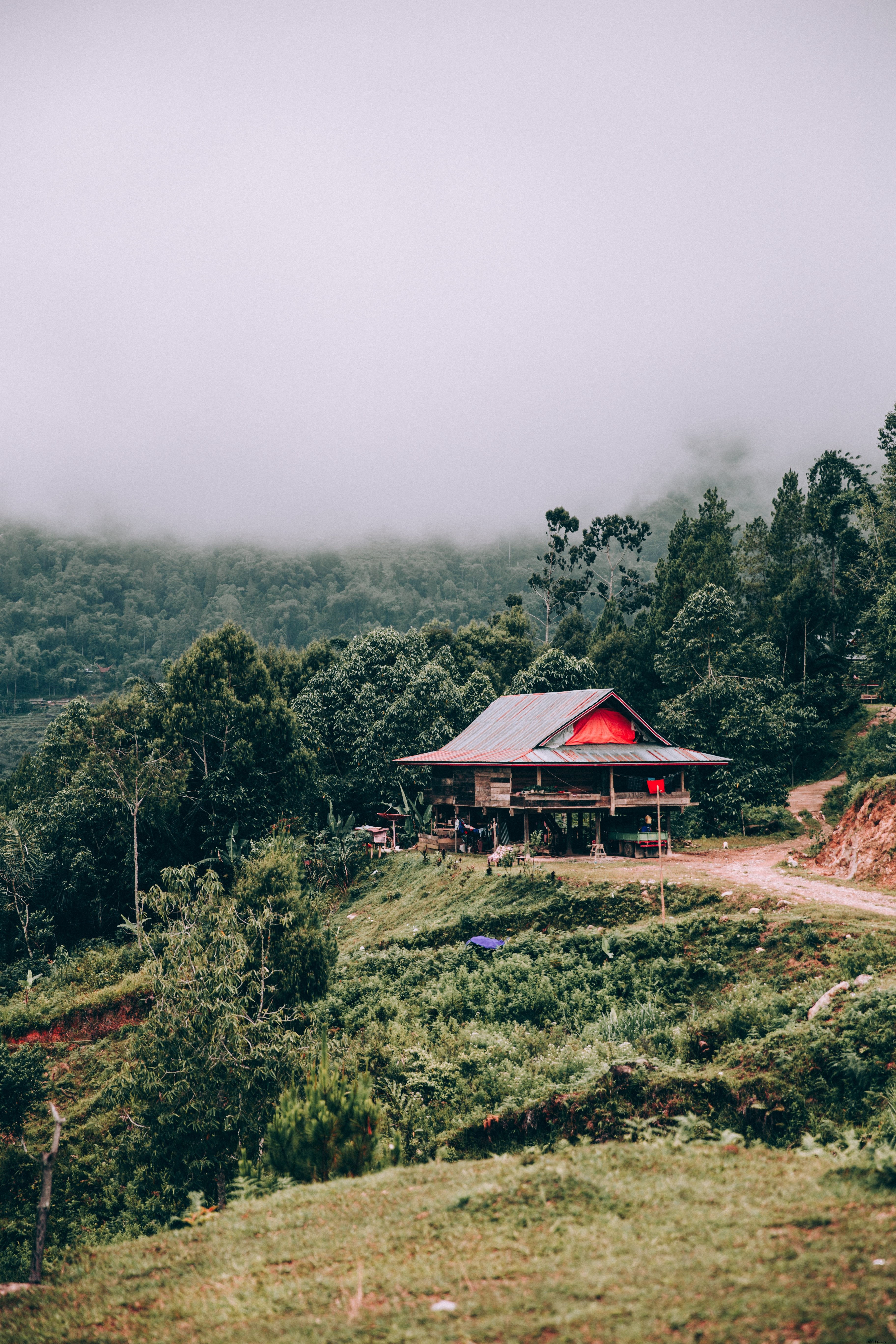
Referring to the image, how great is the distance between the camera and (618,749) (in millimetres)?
32625

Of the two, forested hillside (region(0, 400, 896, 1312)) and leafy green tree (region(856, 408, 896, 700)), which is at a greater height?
leafy green tree (region(856, 408, 896, 700))

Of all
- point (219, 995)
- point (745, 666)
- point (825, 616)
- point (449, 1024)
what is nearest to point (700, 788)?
point (745, 666)

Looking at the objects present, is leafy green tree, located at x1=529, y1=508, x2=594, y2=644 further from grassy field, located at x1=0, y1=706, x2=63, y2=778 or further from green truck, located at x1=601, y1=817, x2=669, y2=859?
grassy field, located at x1=0, y1=706, x2=63, y2=778

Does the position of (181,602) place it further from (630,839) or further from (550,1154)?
(550,1154)

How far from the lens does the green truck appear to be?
31.7m

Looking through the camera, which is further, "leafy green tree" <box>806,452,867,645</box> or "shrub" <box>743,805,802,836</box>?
"leafy green tree" <box>806,452,867,645</box>

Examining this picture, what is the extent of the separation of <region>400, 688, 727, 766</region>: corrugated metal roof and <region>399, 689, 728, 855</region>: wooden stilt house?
6 centimetres

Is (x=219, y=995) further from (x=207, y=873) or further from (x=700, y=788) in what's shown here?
(x=700, y=788)

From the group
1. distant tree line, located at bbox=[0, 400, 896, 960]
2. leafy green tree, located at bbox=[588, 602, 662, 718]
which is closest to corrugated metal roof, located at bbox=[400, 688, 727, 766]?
distant tree line, located at bbox=[0, 400, 896, 960]

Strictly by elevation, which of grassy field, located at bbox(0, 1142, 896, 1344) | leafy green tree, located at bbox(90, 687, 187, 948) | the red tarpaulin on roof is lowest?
grassy field, located at bbox(0, 1142, 896, 1344)

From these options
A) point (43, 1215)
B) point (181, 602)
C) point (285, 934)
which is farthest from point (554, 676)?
point (181, 602)

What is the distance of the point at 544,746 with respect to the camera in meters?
31.9

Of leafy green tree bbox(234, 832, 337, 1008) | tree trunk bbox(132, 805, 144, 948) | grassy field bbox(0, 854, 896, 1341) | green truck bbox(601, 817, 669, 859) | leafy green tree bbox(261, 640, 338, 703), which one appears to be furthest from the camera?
leafy green tree bbox(261, 640, 338, 703)

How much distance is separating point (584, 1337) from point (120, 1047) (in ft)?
77.5
